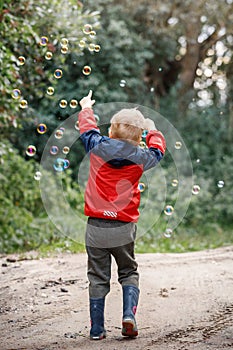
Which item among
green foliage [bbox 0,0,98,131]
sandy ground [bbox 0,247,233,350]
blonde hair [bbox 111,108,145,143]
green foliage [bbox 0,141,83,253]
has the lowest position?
sandy ground [bbox 0,247,233,350]

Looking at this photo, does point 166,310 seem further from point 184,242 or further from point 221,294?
point 184,242

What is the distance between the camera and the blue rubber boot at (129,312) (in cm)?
341

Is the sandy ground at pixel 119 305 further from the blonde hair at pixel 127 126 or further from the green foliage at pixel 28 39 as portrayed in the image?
the green foliage at pixel 28 39

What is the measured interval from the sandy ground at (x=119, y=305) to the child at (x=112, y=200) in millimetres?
227

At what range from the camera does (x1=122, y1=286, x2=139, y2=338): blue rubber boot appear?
11.2 feet

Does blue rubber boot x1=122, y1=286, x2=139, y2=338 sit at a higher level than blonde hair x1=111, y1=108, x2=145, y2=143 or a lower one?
lower

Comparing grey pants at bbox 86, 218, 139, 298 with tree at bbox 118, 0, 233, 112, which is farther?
tree at bbox 118, 0, 233, 112

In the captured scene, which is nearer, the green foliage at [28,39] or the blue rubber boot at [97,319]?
the blue rubber boot at [97,319]

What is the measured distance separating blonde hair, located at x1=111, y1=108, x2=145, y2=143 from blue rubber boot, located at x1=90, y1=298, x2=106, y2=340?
95 centimetres

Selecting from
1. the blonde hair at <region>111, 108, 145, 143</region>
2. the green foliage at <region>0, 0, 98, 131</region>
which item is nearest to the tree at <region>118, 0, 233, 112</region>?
the green foliage at <region>0, 0, 98, 131</region>

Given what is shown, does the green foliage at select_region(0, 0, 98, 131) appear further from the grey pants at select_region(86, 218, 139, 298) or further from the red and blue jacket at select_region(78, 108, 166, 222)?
the grey pants at select_region(86, 218, 139, 298)

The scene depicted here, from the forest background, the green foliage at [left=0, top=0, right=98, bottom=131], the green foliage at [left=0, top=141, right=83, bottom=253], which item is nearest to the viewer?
the green foliage at [left=0, top=0, right=98, bottom=131]

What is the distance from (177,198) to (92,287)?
5.70 m

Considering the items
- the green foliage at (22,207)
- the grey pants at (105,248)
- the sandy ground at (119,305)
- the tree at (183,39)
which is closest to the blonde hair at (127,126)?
the grey pants at (105,248)
